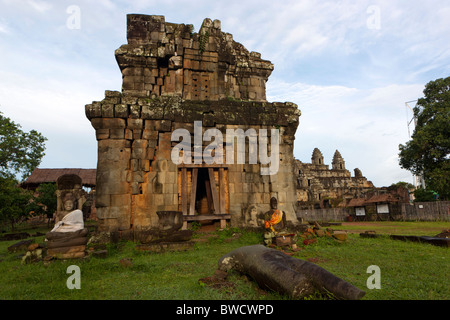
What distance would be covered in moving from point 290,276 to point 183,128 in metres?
7.47

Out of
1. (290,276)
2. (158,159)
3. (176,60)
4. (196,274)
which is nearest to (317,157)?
(176,60)

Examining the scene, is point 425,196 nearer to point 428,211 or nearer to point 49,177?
point 428,211

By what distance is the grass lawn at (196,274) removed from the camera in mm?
4160

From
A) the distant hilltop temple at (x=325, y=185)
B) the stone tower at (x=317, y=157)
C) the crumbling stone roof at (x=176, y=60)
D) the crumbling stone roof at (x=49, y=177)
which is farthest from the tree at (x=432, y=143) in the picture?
the crumbling stone roof at (x=49, y=177)

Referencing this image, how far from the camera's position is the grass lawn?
4160 millimetres

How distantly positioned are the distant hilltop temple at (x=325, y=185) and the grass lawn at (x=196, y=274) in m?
26.2

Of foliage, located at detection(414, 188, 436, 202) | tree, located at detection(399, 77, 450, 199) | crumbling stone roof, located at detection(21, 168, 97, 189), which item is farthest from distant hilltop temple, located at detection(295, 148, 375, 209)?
crumbling stone roof, located at detection(21, 168, 97, 189)

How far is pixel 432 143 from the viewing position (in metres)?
23.1

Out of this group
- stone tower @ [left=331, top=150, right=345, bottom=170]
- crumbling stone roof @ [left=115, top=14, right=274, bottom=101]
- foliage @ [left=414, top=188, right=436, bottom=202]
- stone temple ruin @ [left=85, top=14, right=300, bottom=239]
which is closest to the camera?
stone temple ruin @ [left=85, top=14, right=300, bottom=239]

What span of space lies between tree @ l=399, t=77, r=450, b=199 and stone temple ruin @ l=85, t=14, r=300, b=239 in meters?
17.8

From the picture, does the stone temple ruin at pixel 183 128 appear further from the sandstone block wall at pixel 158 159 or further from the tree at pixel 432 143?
the tree at pixel 432 143

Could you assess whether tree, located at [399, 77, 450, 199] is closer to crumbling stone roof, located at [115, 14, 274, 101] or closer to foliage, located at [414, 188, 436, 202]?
foliage, located at [414, 188, 436, 202]

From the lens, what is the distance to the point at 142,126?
32.2 ft

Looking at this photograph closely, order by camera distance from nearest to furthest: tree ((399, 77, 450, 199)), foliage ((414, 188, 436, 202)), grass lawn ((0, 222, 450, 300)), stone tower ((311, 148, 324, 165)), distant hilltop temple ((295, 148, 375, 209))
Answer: grass lawn ((0, 222, 450, 300)) → tree ((399, 77, 450, 199)) → foliage ((414, 188, 436, 202)) → distant hilltop temple ((295, 148, 375, 209)) → stone tower ((311, 148, 324, 165))
